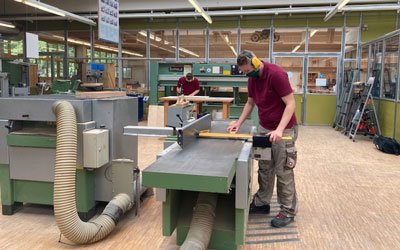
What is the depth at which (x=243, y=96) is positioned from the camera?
904 centimetres

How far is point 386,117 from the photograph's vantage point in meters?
7.40

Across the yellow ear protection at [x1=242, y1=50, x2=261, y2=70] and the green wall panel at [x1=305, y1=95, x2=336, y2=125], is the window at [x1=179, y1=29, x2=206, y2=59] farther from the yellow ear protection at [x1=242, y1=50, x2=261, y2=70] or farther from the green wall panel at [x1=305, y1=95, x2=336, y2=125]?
the yellow ear protection at [x1=242, y1=50, x2=261, y2=70]

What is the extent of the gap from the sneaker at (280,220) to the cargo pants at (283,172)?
31 millimetres

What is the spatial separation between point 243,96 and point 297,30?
3.10 metres

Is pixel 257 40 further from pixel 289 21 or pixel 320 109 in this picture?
pixel 320 109

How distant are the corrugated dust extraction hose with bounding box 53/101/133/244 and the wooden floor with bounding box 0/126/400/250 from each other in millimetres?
116

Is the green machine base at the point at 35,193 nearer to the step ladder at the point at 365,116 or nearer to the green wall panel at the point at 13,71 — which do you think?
the step ladder at the point at 365,116

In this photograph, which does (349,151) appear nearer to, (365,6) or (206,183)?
(365,6)

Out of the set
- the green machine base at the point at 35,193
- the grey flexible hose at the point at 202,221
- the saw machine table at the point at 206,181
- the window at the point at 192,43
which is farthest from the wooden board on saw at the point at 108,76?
the grey flexible hose at the point at 202,221

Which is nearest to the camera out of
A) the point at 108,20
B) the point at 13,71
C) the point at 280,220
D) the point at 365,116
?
the point at 280,220

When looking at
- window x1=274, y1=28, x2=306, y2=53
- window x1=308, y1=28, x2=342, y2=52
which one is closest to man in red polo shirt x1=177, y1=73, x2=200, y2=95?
window x1=274, y1=28, x2=306, y2=53

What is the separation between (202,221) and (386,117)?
254 inches

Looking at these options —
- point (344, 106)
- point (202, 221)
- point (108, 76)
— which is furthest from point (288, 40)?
point (202, 221)

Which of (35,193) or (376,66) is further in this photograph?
(376,66)
